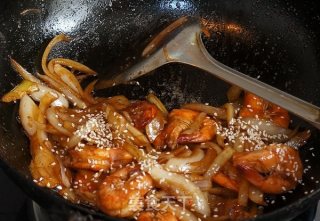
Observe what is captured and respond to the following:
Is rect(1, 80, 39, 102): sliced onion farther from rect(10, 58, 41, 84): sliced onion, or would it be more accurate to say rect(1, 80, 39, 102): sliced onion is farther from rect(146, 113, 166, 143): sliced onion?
rect(146, 113, 166, 143): sliced onion

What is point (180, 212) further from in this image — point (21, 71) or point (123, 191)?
point (21, 71)

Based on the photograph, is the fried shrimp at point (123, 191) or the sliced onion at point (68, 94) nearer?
the fried shrimp at point (123, 191)

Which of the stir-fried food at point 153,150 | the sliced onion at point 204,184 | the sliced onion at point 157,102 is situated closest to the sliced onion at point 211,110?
the stir-fried food at point 153,150

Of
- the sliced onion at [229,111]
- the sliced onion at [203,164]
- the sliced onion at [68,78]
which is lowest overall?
the sliced onion at [203,164]

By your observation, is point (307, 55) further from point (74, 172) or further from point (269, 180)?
point (74, 172)

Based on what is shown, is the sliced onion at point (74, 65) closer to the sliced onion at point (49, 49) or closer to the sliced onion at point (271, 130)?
the sliced onion at point (49, 49)

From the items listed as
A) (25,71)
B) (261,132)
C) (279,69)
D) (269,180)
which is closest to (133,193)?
(269,180)

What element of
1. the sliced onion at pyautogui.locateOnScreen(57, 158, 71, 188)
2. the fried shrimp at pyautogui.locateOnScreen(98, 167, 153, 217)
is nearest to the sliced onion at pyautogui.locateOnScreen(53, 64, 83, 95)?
the sliced onion at pyautogui.locateOnScreen(57, 158, 71, 188)
